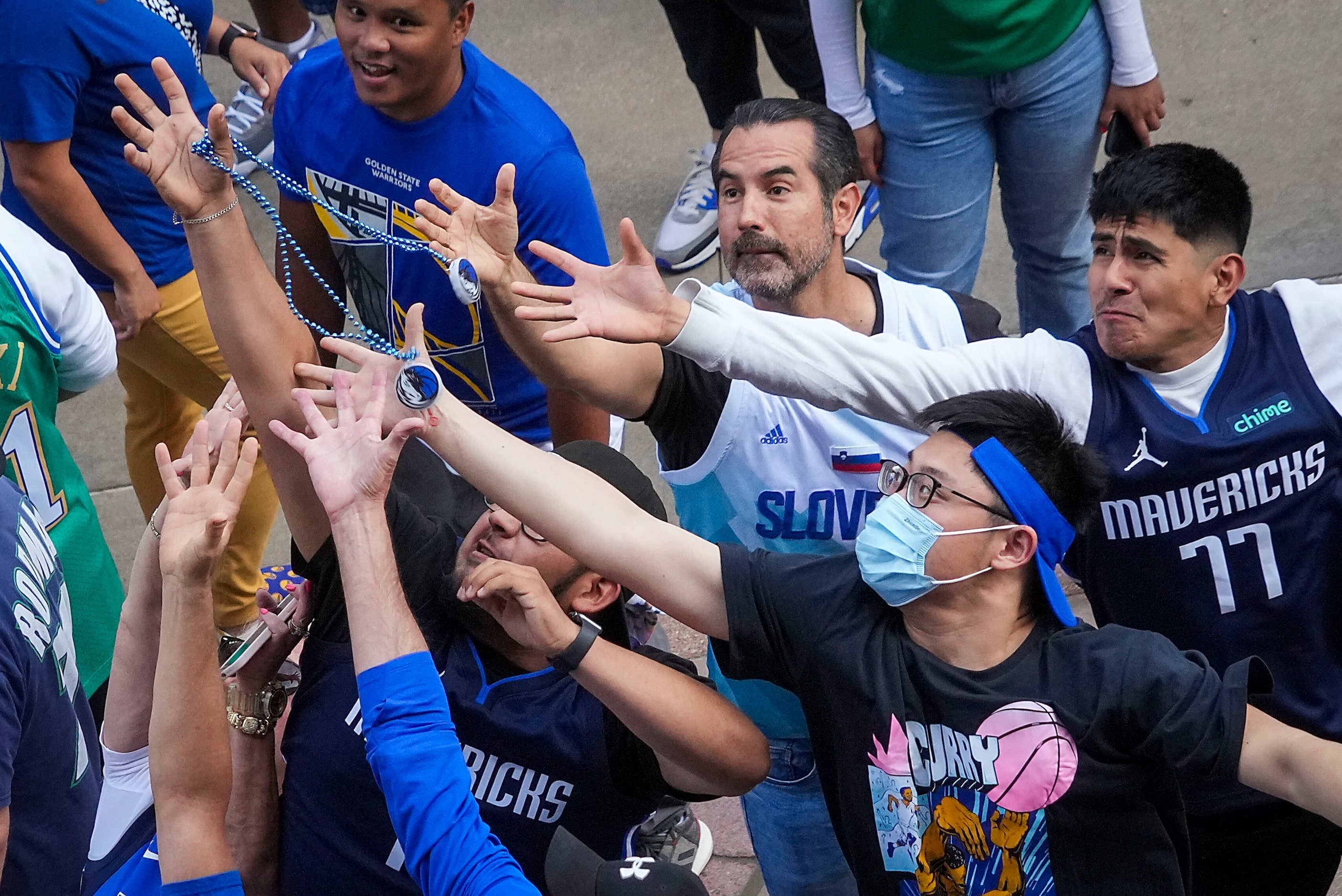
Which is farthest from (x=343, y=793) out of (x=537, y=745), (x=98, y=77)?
(x=98, y=77)

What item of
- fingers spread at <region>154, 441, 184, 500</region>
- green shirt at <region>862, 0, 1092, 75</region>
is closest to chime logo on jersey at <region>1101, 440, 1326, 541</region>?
green shirt at <region>862, 0, 1092, 75</region>

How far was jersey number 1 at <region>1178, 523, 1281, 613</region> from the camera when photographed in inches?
87.6

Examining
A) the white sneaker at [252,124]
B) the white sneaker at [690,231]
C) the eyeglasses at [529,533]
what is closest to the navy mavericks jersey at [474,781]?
the eyeglasses at [529,533]

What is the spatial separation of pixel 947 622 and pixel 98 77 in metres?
2.58

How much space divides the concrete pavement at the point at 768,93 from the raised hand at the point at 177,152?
221cm

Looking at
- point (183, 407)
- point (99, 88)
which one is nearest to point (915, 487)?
point (99, 88)

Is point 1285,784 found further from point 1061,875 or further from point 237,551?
point 237,551

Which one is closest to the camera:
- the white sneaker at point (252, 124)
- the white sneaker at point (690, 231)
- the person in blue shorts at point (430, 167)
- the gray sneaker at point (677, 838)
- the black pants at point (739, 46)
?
the person in blue shorts at point (430, 167)

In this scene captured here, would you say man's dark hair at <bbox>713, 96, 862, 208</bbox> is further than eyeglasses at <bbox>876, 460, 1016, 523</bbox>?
Yes

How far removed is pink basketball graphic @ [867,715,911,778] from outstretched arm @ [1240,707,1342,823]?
459 mm

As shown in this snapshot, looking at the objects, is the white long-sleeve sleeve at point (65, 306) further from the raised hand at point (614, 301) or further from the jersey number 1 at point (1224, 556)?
the jersey number 1 at point (1224, 556)

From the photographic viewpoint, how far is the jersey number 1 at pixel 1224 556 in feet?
7.30

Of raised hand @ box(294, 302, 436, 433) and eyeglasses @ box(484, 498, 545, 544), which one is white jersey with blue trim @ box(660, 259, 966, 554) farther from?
raised hand @ box(294, 302, 436, 433)

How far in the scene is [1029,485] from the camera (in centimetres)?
202
